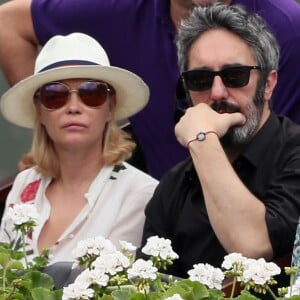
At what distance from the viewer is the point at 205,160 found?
3.18 meters

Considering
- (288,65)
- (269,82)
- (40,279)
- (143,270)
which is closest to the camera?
(143,270)

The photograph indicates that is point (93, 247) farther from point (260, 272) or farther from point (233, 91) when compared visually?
point (233, 91)

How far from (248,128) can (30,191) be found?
93cm

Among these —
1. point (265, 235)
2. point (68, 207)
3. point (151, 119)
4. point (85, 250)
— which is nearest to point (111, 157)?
point (68, 207)

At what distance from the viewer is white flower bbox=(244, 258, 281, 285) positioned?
7.13ft

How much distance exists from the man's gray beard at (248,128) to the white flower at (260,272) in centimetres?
116

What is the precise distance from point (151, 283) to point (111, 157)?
1.60m

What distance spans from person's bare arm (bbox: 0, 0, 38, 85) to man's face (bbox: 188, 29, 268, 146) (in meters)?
1.40

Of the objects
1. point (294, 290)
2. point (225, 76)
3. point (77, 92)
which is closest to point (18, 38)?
point (77, 92)

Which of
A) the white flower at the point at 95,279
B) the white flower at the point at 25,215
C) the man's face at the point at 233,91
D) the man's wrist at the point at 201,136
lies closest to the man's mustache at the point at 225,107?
the man's face at the point at 233,91

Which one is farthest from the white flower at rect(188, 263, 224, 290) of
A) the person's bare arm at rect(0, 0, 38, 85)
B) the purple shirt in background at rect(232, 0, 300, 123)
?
the person's bare arm at rect(0, 0, 38, 85)

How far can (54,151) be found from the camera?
154 inches

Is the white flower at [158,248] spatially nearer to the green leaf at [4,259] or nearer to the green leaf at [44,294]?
the green leaf at [44,294]

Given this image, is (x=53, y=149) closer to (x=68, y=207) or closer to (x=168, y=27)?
(x=68, y=207)
